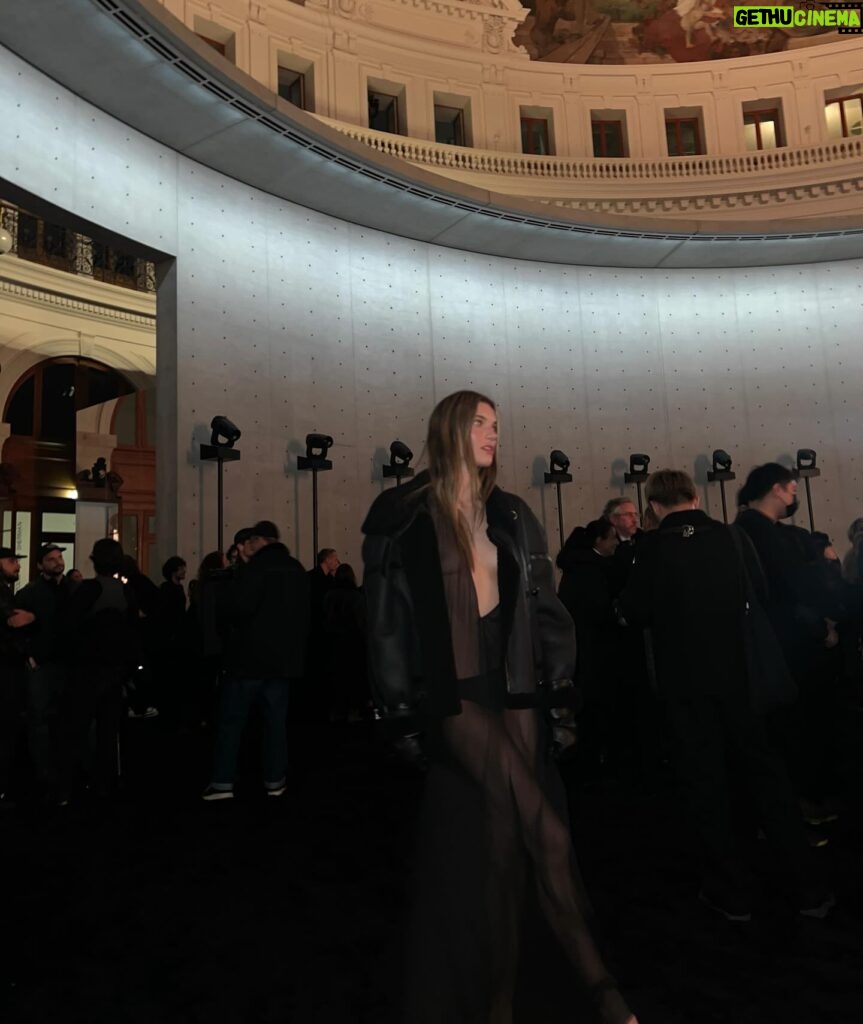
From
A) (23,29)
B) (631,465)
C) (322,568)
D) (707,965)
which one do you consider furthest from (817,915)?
(631,465)

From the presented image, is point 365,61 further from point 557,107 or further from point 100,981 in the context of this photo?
point 100,981

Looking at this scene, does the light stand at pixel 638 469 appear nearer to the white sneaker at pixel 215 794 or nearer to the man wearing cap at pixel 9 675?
the white sneaker at pixel 215 794

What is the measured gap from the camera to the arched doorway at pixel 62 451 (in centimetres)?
1631

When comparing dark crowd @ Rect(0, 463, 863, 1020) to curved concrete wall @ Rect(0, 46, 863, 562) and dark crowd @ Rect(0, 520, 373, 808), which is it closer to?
dark crowd @ Rect(0, 520, 373, 808)

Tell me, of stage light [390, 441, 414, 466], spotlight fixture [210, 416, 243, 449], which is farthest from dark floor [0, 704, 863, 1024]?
stage light [390, 441, 414, 466]

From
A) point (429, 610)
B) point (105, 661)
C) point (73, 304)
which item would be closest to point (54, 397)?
point (73, 304)

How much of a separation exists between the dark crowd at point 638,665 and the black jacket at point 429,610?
0.24 feet

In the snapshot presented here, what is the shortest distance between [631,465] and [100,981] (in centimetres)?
1145

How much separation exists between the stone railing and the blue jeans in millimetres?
14136

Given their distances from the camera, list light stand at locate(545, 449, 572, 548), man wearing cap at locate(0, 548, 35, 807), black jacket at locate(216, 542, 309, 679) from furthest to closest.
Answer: light stand at locate(545, 449, 572, 548) → black jacket at locate(216, 542, 309, 679) → man wearing cap at locate(0, 548, 35, 807)

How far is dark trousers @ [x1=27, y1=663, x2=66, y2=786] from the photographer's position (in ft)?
18.7

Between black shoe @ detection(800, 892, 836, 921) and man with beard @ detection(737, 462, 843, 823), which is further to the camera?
man with beard @ detection(737, 462, 843, 823)

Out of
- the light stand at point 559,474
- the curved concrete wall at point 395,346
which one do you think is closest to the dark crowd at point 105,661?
the curved concrete wall at point 395,346

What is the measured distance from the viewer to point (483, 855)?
2.00 meters
